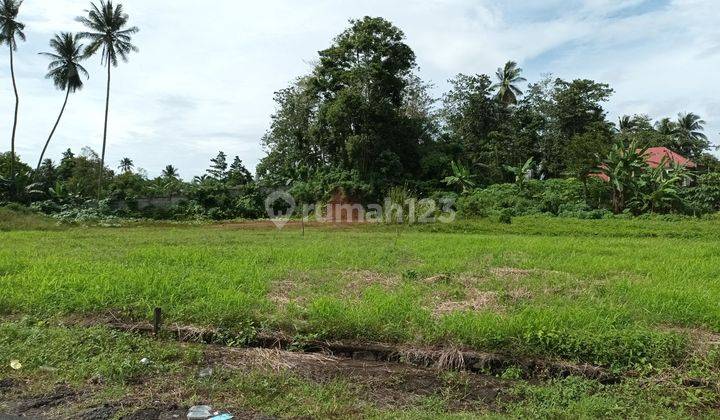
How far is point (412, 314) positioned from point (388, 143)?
24332mm

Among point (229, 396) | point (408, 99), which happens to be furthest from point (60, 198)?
point (229, 396)

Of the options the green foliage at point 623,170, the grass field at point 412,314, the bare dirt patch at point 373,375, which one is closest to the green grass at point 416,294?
the grass field at point 412,314

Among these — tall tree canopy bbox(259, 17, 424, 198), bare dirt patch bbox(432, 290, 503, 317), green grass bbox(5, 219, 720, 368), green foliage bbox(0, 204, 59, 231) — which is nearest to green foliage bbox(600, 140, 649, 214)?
tall tree canopy bbox(259, 17, 424, 198)

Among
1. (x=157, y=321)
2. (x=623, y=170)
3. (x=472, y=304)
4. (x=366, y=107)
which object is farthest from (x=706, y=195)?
(x=157, y=321)

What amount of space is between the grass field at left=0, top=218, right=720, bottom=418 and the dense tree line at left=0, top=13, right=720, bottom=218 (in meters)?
18.4

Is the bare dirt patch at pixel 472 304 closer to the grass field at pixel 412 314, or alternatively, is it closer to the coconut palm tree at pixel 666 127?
the grass field at pixel 412 314

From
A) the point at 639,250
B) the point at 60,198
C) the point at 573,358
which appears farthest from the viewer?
the point at 60,198

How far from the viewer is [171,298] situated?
559 cm

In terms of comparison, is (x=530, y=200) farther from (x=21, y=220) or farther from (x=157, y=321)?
(x=21, y=220)

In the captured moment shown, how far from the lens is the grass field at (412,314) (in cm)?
363

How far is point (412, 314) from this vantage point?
502 cm

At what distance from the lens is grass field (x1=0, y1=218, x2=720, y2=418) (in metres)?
3.63

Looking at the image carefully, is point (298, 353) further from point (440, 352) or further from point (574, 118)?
point (574, 118)

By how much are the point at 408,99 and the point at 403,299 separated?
2862 centimetres
